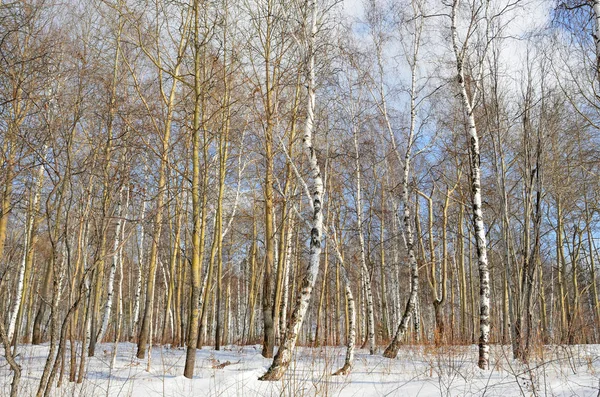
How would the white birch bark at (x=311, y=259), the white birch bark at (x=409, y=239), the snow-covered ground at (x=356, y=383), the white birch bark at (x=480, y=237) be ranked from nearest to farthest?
1. the snow-covered ground at (x=356, y=383)
2. the white birch bark at (x=311, y=259)
3. the white birch bark at (x=480, y=237)
4. the white birch bark at (x=409, y=239)

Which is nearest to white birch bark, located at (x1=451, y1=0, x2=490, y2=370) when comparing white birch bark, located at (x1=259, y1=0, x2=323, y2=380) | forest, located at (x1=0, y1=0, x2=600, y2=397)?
forest, located at (x1=0, y1=0, x2=600, y2=397)

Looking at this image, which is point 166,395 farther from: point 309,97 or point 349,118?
point 349,118

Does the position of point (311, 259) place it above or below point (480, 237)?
below

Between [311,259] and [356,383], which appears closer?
[356,383]

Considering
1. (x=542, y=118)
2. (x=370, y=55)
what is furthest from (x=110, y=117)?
(x=370, y=55)

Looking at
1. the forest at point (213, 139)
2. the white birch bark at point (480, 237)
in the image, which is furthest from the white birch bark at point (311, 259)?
the white birch bark at point (480, 237)

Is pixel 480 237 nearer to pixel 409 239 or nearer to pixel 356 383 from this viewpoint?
pixel 409 239

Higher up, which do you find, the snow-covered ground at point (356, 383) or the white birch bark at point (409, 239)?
the white birch bark at point (409, 239)

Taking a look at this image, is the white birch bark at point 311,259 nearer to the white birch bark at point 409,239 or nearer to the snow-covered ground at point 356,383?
the snow-covered ground at point 356,383

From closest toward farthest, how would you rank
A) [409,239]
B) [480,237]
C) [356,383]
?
1. [356,383]
2. [480,237]
3. [409,239]

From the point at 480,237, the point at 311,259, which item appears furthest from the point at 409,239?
the point at 311,259

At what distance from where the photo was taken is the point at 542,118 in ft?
23.6

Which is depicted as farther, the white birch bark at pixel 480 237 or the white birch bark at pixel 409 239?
the white birch bark at pixel 409 239

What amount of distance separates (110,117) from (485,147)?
10.4m
